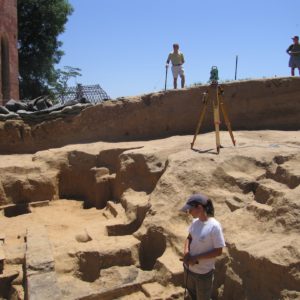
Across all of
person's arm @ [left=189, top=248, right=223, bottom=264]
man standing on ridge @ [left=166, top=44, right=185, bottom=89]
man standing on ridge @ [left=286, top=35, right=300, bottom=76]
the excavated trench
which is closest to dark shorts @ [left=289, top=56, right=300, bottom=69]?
man standing on ridge @ [left=286, top=35, right=300, bottom=76]

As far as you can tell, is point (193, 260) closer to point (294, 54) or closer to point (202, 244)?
point (202, 244)

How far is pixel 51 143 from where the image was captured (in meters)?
11.0

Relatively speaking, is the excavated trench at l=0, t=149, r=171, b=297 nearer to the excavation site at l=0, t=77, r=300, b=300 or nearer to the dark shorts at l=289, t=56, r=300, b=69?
the excavation site at l=0, t=77, r=300, b=300

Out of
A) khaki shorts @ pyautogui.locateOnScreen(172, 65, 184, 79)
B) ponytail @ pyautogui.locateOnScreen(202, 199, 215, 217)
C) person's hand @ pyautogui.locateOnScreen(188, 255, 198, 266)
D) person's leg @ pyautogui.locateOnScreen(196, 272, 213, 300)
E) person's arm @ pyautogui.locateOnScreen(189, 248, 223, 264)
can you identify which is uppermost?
khaki shorts @ pyautogui.locateOnScreen(172, 65, 184, 79)

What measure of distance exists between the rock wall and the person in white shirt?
6124mm

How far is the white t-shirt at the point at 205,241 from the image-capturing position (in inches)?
156

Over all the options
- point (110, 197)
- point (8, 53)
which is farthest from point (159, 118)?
point (8, 53)

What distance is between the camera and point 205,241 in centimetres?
400

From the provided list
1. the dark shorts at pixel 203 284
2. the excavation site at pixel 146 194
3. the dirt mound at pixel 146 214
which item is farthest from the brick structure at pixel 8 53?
the dark shorts at pixel 203 284

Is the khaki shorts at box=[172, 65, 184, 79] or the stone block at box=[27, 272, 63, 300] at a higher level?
the khaki shorts at box=[172, 65, 184, 79]

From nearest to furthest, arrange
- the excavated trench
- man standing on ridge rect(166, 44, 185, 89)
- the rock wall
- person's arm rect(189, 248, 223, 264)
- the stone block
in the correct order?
person's arm rect(189, 248, 223, 264) → the stone block → the excavated trench → the rock wall → man standing on ridge rect(166, 44, 185, 89)

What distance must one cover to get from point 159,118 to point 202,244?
6682 millimetres

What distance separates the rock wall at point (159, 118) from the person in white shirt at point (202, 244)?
6.12 m

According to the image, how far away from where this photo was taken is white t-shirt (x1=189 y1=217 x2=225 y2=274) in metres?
3.96
